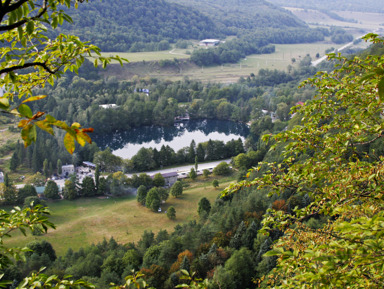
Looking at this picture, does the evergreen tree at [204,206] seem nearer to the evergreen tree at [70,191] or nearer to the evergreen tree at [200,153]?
the evergreen tree at [70,191]

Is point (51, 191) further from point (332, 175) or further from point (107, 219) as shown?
point (332, 175)

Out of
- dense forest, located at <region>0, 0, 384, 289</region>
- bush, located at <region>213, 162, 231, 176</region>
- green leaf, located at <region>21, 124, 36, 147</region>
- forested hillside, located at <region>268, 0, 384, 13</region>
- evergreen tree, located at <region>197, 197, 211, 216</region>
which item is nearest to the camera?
green leaf, located at <region>21, 124, 36, 147</region>

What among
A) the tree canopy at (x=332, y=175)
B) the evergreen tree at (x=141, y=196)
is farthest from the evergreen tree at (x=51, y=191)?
the tree canopy at (x=332, y=175)

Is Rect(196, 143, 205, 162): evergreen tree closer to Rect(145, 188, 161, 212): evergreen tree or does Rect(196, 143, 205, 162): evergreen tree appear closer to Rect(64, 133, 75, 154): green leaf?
Rect(145, 188, 161, 212): evergreen tree

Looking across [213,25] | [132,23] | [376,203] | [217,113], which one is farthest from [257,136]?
[213,25]

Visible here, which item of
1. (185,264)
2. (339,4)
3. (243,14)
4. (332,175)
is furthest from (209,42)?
(339,4)

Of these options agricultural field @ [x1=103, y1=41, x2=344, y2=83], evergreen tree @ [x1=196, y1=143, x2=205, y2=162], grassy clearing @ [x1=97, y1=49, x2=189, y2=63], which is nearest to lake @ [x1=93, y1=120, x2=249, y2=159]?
evergreen tree @ [x1=196, y1=143, x2=205, y2=162]

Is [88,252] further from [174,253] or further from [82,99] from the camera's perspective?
[82,99]
